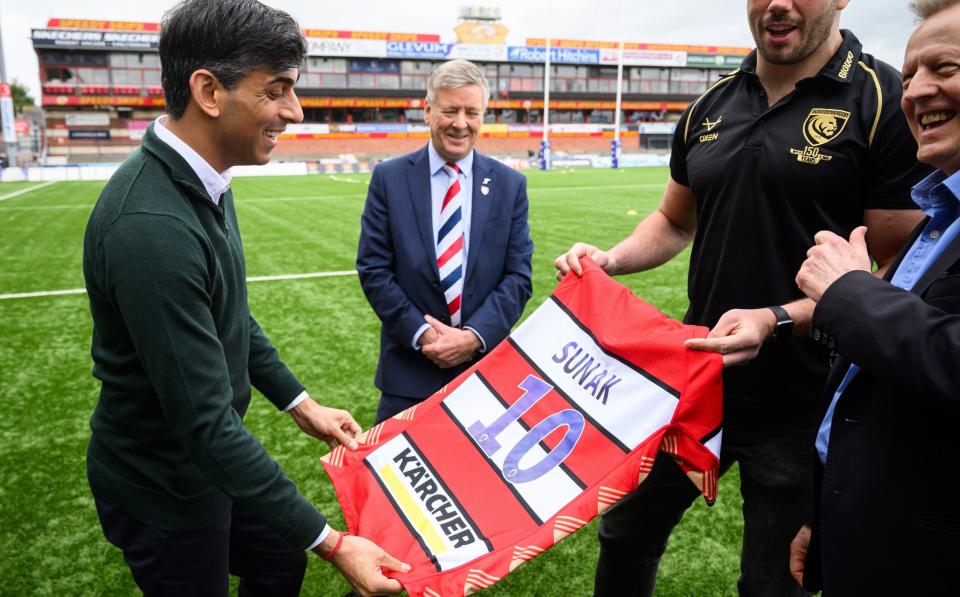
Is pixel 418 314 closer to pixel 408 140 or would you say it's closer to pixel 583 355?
pixel 583 355

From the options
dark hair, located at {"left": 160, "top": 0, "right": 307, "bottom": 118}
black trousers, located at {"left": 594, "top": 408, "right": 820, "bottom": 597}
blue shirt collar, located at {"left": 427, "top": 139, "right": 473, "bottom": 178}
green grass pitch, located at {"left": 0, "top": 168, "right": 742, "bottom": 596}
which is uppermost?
dark hair, located at {"left": 160, "top": 0, "right": 307, "bottom": 118}

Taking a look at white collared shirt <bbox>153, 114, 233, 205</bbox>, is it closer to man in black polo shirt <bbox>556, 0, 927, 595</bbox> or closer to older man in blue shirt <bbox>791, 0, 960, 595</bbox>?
man in black polo shirt <bbox>556, 0, 927, 595</bbox>

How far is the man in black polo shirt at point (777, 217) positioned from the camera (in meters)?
1.89

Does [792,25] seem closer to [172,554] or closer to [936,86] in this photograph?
[936,86]

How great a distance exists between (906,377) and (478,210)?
6.16ft

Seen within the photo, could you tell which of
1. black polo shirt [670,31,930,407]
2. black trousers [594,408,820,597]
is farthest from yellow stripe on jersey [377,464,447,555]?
black polo shirt [670,31,930,407]

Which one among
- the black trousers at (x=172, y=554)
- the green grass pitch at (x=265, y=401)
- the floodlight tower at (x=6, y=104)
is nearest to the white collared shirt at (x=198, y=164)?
the black trousers at (x=172, y=554)

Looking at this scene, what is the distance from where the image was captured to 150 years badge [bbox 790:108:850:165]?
1928 millimetres

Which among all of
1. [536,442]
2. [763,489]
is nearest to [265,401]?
[536,442]

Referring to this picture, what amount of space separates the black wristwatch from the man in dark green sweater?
47.9 inches

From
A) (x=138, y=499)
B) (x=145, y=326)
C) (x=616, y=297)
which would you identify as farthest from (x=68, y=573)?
(x=616, y=297)

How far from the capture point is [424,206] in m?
2.78

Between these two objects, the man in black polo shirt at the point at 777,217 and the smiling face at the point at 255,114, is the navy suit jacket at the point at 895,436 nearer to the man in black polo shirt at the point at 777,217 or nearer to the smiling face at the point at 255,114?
the man in black polo shirt at the point at 777,217

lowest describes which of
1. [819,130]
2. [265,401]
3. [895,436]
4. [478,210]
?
[265,401]
